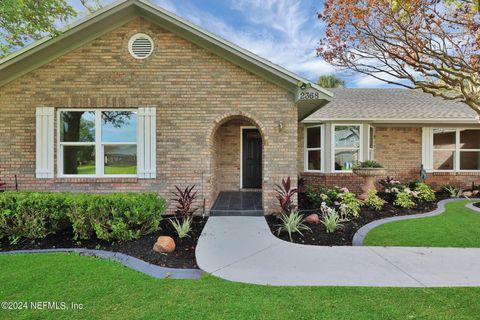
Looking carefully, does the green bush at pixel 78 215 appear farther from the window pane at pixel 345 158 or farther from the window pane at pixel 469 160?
the window pane at pixel 469 160

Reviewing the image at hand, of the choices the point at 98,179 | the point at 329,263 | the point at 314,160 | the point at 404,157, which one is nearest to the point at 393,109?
the point at 404,157

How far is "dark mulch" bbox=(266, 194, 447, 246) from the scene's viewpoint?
16.6 feet

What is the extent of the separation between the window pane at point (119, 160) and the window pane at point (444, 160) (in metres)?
12.0

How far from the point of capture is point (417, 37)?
23.8 feet

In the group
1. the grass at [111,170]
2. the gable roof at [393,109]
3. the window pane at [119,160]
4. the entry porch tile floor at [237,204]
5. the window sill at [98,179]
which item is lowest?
the entry porch tile floor at [237,204]

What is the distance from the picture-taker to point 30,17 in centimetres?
698

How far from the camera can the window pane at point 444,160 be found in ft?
35.2

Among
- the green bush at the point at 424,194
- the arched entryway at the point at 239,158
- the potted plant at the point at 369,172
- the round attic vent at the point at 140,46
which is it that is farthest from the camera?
the arched entryway at the point at 239,158

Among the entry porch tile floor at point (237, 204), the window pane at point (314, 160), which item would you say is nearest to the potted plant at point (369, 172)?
the window pane at point (314, 160)

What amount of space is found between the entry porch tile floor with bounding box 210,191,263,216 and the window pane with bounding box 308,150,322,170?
280cm

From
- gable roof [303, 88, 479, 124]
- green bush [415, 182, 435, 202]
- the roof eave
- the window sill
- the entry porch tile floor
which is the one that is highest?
gable roof [303, 88, 479, 124]

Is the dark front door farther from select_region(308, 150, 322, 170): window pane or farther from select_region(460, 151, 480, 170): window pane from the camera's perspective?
select_region(460, 151, 480, 170): window pane

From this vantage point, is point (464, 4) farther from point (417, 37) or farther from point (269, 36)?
point (269, 36)

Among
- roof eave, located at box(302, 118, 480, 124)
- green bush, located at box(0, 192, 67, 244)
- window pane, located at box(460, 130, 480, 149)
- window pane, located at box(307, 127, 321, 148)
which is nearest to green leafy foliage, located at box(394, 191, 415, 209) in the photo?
roof eave, located at box(302, 118, 480, 124)
